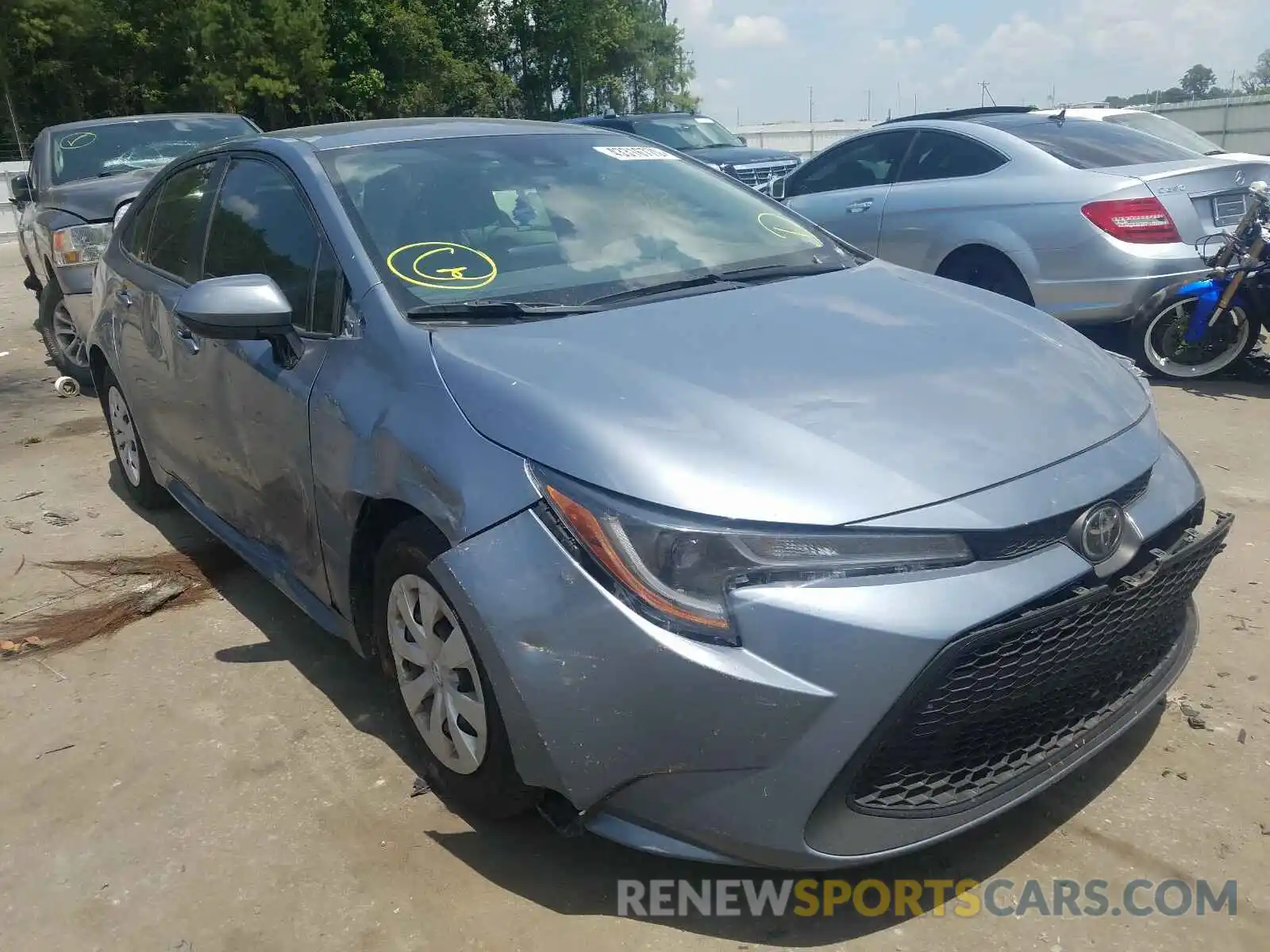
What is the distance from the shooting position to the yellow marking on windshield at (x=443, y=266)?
2.94 metres

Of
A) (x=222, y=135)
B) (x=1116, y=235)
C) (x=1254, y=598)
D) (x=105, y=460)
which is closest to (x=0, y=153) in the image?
(x=222, y=135)

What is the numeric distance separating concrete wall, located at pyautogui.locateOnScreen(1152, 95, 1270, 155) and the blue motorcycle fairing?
2010 centimetres

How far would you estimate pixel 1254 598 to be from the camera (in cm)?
365

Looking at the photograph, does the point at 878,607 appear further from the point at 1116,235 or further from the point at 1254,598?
the point at 1116,235

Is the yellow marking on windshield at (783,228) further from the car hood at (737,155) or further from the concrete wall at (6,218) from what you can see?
the concrete wall at (6,218)

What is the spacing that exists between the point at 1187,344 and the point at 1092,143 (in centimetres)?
143

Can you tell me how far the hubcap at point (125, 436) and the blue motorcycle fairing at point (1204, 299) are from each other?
556 centimetres

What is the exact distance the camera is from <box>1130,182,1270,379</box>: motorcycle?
19.7 ft

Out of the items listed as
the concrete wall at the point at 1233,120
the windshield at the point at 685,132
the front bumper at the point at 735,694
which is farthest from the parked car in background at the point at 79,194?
the concrete wall at the point at 1233,120

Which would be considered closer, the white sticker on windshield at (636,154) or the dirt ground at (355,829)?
the dirt ground at (355,829)

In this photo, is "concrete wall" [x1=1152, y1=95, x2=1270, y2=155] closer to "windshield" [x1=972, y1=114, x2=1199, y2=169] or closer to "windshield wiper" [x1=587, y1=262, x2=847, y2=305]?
"windshield" [x1=972, y1=114, x2=1199, y2=169]

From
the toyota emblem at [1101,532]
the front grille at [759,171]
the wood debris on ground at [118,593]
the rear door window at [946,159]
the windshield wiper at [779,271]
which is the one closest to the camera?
the toyota emblem at [1101,532]

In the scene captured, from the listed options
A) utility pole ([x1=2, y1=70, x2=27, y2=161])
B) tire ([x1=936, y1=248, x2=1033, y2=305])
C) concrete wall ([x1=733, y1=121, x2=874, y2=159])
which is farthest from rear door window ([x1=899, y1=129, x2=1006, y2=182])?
utility pole ([x1=2, y1=70, x2=27, y2=161])

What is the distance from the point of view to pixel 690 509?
82.3 inches
